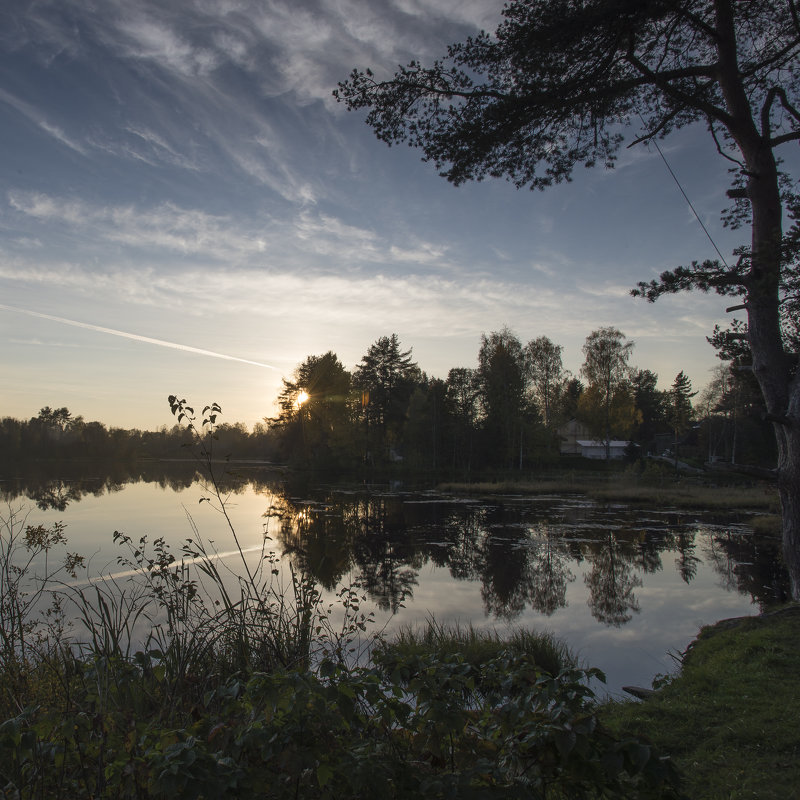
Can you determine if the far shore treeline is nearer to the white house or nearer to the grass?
the white house

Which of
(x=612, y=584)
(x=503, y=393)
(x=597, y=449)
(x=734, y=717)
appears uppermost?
(x=503, y=393)

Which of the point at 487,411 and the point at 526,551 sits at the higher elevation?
the point at 487,411

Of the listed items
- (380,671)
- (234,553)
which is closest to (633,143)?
(380,671)

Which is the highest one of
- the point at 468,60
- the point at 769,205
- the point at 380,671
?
the point at 468,60

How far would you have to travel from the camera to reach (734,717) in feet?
15.3

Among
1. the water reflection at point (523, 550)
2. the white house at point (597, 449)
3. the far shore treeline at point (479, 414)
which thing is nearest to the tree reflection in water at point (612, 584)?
the water reflection at point (523, 550)

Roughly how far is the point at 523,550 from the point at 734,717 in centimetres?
1206

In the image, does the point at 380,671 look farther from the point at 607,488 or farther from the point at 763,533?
the point at 607,488

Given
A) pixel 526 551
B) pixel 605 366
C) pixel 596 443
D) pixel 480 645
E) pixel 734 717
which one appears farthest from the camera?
pixel 596 443

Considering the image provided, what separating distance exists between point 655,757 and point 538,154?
6462mm

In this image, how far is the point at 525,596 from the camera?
11.7 meters

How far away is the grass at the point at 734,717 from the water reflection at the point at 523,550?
3525 mm

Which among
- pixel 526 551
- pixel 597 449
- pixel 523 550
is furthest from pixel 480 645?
pixel 597 449

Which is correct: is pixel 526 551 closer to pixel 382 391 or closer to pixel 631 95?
pixel 631 95
